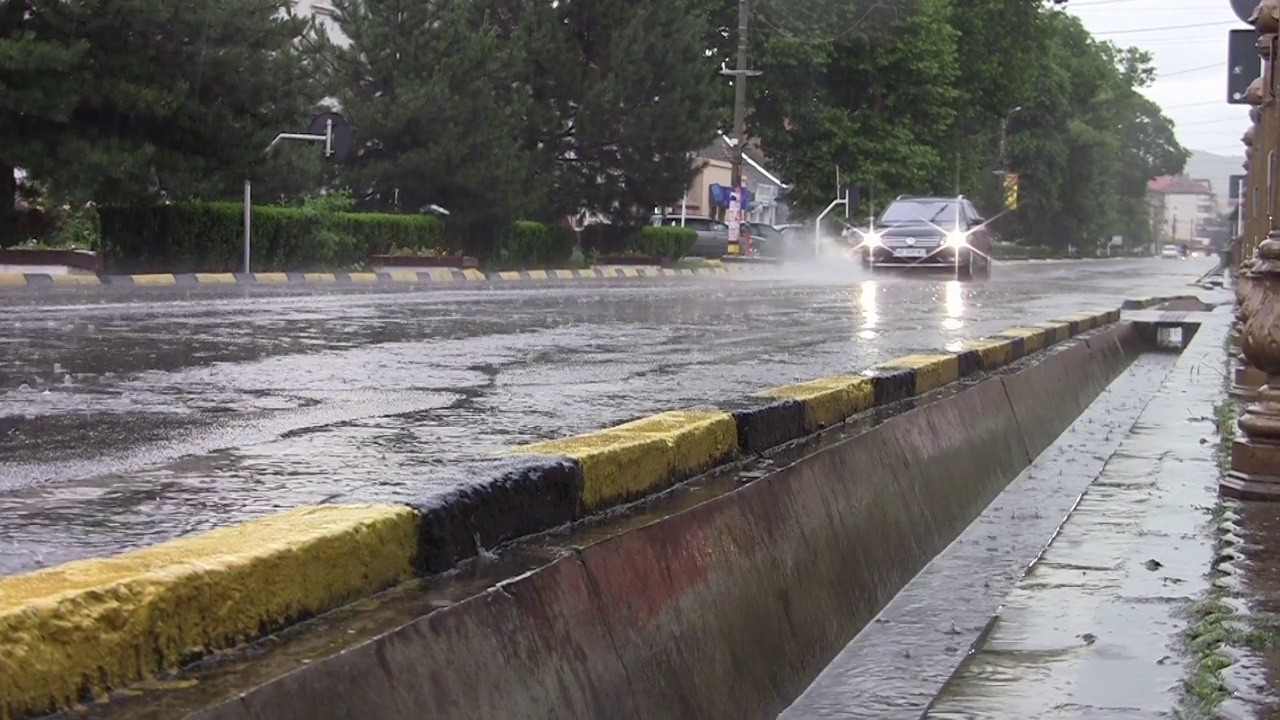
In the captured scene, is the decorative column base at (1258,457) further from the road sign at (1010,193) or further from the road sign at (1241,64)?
the road sign at (1010,193)

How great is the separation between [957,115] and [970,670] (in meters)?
53.6

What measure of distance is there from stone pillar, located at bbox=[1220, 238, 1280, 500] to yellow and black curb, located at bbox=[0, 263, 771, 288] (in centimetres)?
1586

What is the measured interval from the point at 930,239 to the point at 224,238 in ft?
39.0

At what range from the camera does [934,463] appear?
23.1 feet

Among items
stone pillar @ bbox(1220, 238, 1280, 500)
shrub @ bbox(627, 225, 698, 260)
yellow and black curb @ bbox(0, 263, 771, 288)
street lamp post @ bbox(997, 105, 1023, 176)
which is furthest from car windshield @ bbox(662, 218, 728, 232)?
stone pillar @ bbox(1220, 238, 1280, 500)

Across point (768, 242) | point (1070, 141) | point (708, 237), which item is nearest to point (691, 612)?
point (708, 237)

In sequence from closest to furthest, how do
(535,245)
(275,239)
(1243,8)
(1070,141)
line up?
1. (1243,8)
2. (275,239)
3. (535,245)
4. (1070,141)

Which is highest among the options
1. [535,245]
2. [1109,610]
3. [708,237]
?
[708,237]

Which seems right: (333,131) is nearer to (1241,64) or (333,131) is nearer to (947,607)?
(1241,64)

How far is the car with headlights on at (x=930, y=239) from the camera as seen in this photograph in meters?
29.6

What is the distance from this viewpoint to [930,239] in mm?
29781

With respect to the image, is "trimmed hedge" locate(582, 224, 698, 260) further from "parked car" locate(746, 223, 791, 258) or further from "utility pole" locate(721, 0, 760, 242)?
"parked car" locate(746, 223, 791, 258)

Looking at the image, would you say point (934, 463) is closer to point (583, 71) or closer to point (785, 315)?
point (785, 315)

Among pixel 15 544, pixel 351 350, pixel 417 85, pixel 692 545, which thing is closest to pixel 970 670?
pixel 692 545
